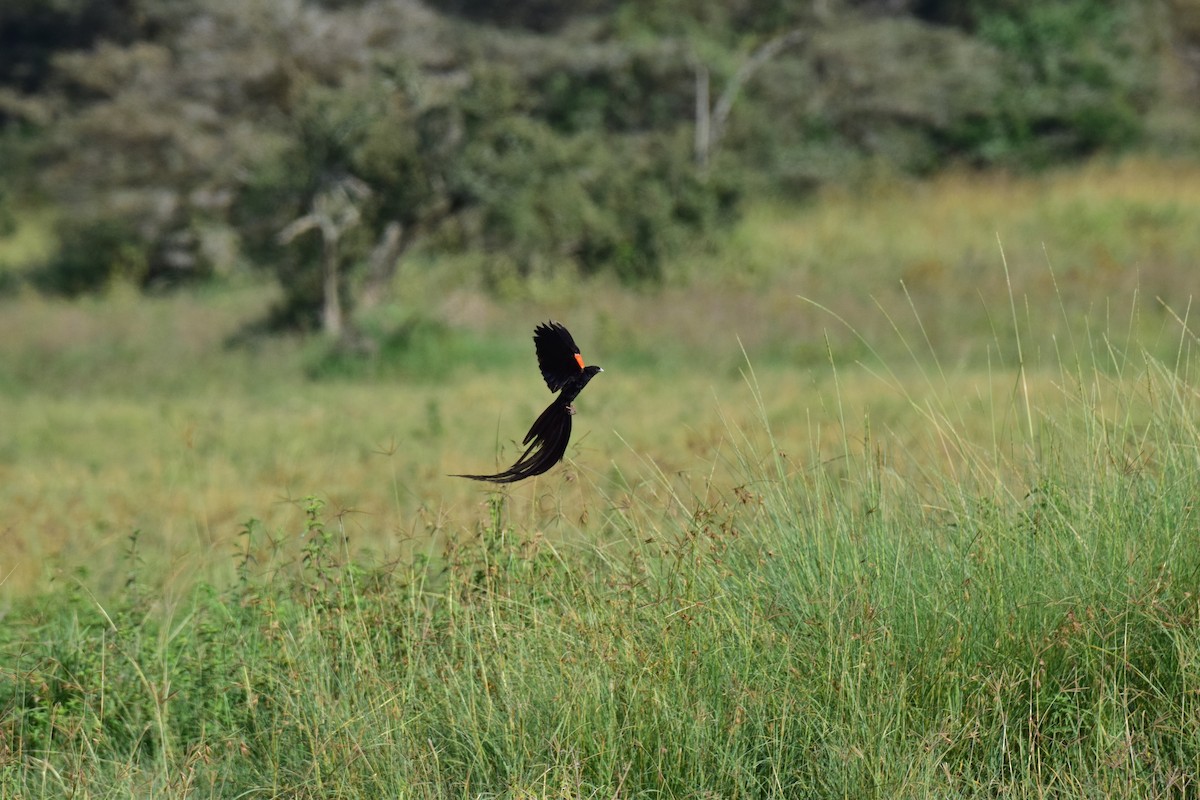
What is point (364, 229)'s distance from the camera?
572 inches

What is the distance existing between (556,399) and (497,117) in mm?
12225

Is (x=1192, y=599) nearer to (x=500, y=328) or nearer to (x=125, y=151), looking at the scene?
(x=500, y=328)

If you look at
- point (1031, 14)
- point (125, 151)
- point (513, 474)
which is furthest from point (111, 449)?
point (1031, 14)

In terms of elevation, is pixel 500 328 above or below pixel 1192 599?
below

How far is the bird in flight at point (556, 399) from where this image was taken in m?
2.76

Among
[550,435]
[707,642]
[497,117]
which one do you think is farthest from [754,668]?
[497,117]

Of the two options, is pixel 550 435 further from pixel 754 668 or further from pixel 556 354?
pixel 754 668

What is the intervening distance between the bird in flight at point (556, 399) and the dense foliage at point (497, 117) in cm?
1120

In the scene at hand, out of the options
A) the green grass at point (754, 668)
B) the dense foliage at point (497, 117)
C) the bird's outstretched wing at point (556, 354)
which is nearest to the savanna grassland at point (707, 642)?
the green grass at point (754, 668)

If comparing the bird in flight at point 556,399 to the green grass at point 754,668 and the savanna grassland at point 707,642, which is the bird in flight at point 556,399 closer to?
the savanna grassland at point 707,642

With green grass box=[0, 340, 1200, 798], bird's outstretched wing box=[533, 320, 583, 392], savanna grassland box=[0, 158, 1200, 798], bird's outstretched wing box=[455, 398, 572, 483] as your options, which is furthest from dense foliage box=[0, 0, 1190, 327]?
bird's outstretched wing box=[455, 398, 572, 483]

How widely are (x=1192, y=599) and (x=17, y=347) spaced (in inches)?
535

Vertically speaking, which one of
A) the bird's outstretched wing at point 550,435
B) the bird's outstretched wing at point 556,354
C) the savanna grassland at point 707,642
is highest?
the bird's outstretched wing at point 556,354

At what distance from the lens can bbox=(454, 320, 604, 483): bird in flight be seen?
2756 millimetres
